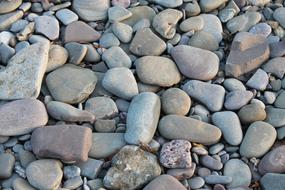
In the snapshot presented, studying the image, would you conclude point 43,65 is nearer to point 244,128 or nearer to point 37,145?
point 37,145

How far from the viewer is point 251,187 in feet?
5.07

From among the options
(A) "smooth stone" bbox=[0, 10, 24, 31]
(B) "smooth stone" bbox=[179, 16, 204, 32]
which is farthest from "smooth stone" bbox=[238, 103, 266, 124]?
(A) "smooth stone" bbox=[0, 10, 24, 31]

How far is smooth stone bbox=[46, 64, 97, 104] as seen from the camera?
1676mm

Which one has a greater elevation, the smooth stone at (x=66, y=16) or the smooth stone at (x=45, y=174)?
the smooth stone at (x=66, y=16)

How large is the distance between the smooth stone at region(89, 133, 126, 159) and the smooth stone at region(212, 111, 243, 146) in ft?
1.08

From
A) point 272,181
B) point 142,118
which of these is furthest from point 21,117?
point 272,181

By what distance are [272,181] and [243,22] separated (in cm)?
72

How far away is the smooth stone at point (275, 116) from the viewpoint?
1.66m

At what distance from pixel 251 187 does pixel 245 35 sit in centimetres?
63

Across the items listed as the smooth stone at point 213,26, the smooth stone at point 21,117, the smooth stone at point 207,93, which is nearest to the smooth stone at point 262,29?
the smooth stone at point 213,26

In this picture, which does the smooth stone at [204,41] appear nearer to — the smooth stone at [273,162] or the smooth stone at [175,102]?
the smooth stone at [175,102]

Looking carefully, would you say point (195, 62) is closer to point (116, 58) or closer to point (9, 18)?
point (116, 58)

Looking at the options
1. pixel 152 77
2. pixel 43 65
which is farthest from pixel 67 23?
pixel 152 77

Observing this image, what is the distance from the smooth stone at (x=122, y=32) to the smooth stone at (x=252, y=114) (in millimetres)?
520
